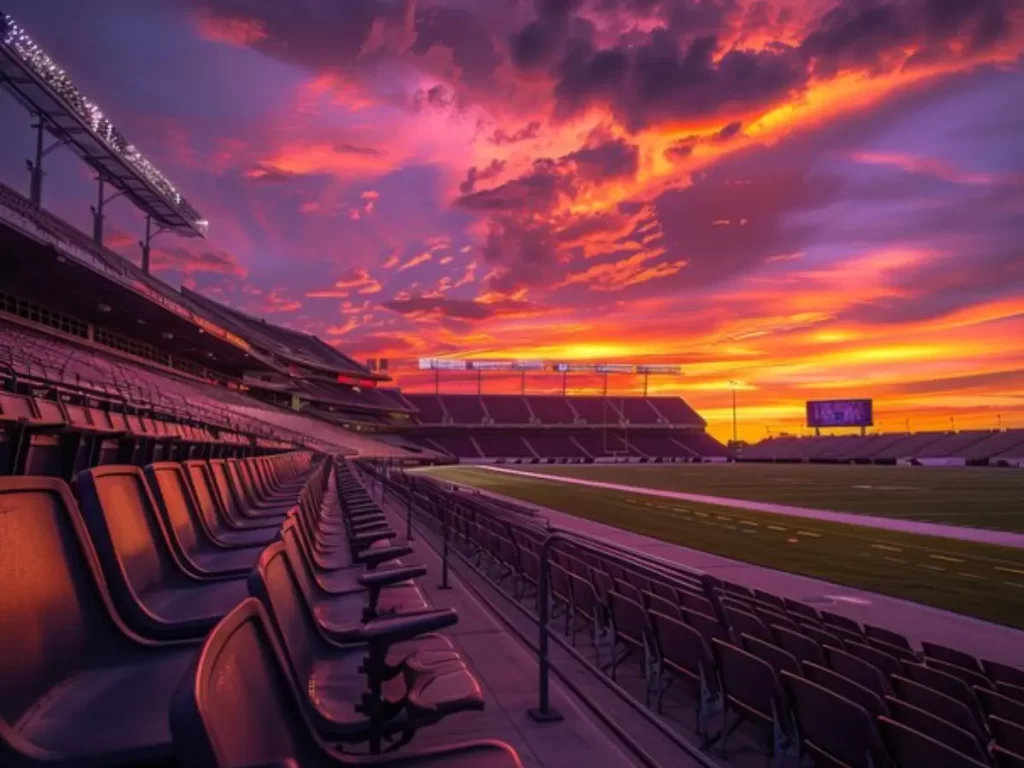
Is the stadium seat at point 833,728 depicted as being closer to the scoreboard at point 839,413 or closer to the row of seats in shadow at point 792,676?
the row of seats in shadow at point 792,676

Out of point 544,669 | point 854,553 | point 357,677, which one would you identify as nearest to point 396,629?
point 357,677

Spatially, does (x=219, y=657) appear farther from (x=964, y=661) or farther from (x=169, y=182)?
(x=169, y=182)

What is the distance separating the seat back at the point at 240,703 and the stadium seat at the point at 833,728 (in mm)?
2507

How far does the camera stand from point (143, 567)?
10.5 feet

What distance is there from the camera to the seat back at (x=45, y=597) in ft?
6.17

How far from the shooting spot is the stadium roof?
91.1 ft

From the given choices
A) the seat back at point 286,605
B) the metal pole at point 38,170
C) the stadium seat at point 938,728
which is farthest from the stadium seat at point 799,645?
the metal pole at point 38,170

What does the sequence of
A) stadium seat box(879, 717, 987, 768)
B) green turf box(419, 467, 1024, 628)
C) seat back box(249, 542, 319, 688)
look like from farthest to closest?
green turf box(419, 467, 1024, 628)
stadium seat box(879, 717, 987, 768)
seat back box(249, 542, 319, 688)

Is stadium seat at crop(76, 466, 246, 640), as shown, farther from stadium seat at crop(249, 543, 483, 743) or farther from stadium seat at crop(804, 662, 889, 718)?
stadium seat at crop(804, 662, 889, 718)

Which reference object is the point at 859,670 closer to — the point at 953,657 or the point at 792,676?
the point at 792,676

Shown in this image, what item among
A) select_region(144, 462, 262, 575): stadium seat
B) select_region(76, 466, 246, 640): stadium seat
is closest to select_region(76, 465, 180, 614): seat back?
select_region(76, 466, 246, 640): stadium seat

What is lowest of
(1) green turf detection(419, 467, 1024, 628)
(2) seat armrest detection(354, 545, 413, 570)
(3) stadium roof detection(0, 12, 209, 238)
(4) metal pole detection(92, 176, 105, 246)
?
(1) green turf detection(419, 467, 1024, 628)

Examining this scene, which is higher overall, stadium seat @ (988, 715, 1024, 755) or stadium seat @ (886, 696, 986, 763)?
stadium seat @ (886, 696, 986, 763)

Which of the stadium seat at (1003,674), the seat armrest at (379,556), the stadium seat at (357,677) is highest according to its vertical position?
the seat armrest at (379,556)
